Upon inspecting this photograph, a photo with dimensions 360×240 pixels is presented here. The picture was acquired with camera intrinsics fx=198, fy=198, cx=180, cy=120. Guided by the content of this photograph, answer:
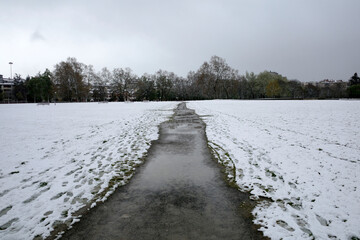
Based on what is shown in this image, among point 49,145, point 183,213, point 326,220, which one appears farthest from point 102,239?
point 49,145

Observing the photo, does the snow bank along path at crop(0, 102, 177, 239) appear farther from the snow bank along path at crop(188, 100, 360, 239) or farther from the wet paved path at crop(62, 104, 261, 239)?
the snow bank along path at crop(188, 100, 360, 239)

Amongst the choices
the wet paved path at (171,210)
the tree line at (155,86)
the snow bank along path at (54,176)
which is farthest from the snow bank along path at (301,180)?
the tree line at (155,86)

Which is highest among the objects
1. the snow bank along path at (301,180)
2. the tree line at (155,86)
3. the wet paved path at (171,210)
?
the tree line at (155,86)

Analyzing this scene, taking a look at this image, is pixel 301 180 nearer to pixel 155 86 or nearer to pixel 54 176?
pixel 54 176

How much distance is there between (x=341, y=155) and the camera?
5.77 meters

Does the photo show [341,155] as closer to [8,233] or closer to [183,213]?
[183,213]

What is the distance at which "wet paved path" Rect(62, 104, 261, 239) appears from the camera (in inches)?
107

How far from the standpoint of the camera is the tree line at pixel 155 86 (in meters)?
78.1

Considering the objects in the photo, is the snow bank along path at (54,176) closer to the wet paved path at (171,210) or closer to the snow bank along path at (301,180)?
the wet paved path at (171,210)

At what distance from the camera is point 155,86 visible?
97.5m

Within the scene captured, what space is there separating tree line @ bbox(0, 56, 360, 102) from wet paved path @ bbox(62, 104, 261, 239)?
75.2 meters

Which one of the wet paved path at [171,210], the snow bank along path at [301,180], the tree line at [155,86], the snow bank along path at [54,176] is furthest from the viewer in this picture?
the tree line at [155,86]

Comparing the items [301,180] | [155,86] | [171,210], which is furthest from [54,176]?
[155,86]

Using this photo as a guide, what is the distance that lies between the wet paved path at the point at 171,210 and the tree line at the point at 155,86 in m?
75.2
